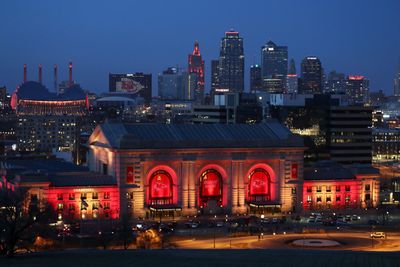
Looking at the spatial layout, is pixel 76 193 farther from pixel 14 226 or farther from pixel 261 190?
pixel 14 226

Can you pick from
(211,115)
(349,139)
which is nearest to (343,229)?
(349,139)

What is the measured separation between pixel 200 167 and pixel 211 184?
270 cm

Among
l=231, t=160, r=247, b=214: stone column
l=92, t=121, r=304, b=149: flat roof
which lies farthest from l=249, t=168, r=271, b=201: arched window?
l=92, t=121, r=304, b=149: flat roof

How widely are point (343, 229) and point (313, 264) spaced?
1640 inches

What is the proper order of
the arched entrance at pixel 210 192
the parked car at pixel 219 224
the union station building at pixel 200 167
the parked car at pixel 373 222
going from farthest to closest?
1. the arched entrance at pixel 210 192
2. the union station building at pixel 200 167
3. the parked car at pixel 373 222
4. the parked car at pixel 219 224

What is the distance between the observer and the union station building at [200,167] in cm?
10031

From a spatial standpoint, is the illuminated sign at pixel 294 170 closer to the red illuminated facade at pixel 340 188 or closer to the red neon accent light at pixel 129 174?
the red illuminated facade at pixel 340 188

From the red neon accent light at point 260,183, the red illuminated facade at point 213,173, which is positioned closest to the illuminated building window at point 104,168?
the red illuminated facade at point 213,173

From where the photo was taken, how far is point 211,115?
19275cm

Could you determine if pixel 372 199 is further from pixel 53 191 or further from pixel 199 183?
pixel 53 191

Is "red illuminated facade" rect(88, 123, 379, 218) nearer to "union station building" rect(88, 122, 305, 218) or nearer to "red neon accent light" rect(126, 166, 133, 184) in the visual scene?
"red neon accent light" rect(126, 166, 133, 184)

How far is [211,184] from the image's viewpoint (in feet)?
343

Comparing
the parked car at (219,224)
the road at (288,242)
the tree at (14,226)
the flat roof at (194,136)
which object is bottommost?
the road at (288,242)

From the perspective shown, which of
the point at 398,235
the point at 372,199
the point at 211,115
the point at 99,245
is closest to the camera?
the point at 99,245
